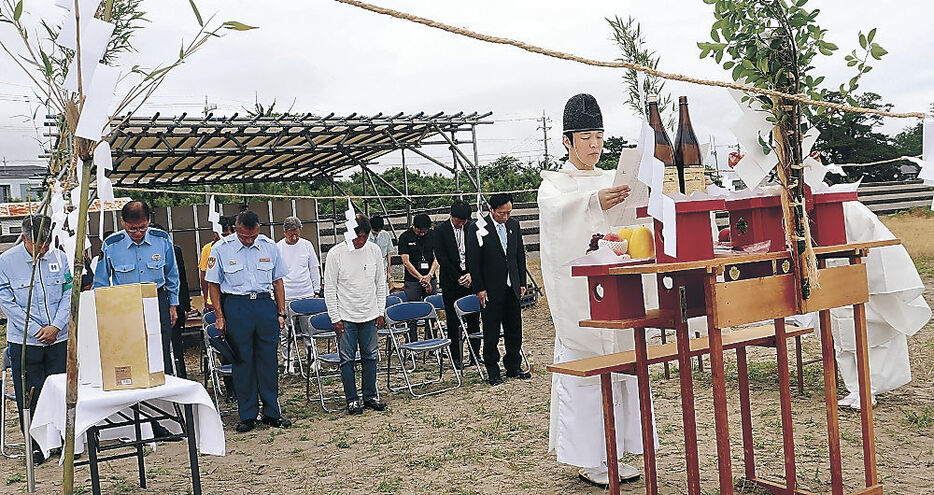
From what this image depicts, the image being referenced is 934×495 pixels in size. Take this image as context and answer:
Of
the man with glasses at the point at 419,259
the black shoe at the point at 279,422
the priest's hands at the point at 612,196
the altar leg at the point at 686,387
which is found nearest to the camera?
the altar leg at the point at 686,387

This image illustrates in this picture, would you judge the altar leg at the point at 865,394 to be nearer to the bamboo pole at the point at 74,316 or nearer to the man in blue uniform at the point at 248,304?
the bamboo pole at the point at 74,316

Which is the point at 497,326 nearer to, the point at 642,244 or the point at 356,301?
the point at 356,301

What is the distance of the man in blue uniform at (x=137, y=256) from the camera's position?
6750 mm

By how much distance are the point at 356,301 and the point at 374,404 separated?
1031mm

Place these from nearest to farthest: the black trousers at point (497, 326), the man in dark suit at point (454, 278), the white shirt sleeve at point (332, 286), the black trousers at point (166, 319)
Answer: the black trousers at point (166, 319)
the white shirt sleeve at point (332, 286)
the black trousers at point (497, 326)
the man in dark suit at point (454, 278)

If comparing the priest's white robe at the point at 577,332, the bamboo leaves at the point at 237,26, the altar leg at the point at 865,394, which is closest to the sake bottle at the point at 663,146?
the priest's white robe at the point at 577,332

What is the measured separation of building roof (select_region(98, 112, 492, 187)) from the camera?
37.4 feet

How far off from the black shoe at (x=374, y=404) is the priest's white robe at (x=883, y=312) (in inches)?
154

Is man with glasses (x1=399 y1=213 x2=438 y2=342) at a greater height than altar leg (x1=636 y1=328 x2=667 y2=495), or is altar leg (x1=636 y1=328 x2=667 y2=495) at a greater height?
man with glasses (x1=399 y1=213 x2=438 y2=342)

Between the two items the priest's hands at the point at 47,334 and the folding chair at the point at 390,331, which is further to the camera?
the folding chair at the point at 390,331

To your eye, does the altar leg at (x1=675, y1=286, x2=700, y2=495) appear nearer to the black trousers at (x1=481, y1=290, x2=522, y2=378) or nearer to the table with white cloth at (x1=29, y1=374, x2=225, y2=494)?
the table with white cloth at (x1=29, y1=374, x2=225, y2=494)

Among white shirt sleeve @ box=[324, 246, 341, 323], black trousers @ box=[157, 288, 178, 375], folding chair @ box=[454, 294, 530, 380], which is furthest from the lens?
folding chair @ box=[454, 294, 530, 380]

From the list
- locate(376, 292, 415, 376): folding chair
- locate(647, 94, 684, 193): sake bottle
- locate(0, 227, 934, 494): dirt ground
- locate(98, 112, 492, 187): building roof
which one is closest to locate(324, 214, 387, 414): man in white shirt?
locate(376, 292, 415, 376): folding chair

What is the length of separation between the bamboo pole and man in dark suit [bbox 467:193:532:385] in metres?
6.53
